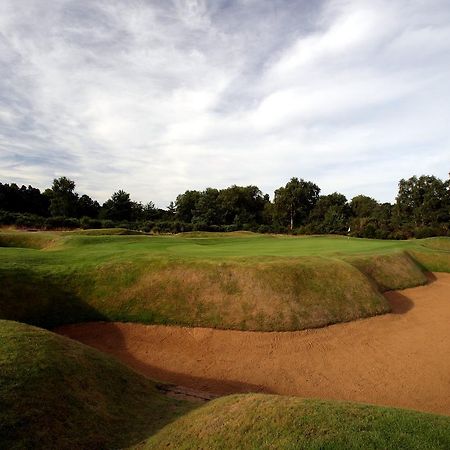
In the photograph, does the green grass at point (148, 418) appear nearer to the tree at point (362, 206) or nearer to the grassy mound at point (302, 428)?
the grassy mound at point (302, 428)

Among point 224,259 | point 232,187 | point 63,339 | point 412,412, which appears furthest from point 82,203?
point 412,412

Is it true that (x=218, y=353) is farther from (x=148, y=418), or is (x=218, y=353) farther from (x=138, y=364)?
(x=148, y=418)

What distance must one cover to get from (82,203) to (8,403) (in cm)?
7991

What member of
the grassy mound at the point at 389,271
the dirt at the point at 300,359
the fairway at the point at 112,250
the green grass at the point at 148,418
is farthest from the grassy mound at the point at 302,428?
the grassy mound at the point at 389,271

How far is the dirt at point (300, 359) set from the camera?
36.3ft

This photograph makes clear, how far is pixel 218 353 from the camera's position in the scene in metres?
12.8

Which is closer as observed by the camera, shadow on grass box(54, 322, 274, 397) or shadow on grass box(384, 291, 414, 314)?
shadow on grass box(54, 322, 274, 397)

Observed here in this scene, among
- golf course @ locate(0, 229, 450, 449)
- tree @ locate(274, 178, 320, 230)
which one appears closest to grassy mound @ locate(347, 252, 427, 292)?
golf course @ locate(0, 229, 450, 449)

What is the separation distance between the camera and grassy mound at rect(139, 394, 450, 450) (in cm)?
516

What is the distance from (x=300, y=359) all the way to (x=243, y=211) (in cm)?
8201

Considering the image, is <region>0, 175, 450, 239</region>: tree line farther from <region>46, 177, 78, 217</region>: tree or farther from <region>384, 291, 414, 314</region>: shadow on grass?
<region>384, 291, 414, 314</region>: shadow on grass

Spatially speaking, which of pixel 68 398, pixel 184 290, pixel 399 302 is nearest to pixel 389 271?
pixel 399 302

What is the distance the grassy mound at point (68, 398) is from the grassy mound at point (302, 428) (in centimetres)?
99

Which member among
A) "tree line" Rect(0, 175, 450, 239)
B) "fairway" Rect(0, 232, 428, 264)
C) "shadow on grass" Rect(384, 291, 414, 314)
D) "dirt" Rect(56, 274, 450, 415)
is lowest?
"dirt" Rect(56, 274, 450, 415)
